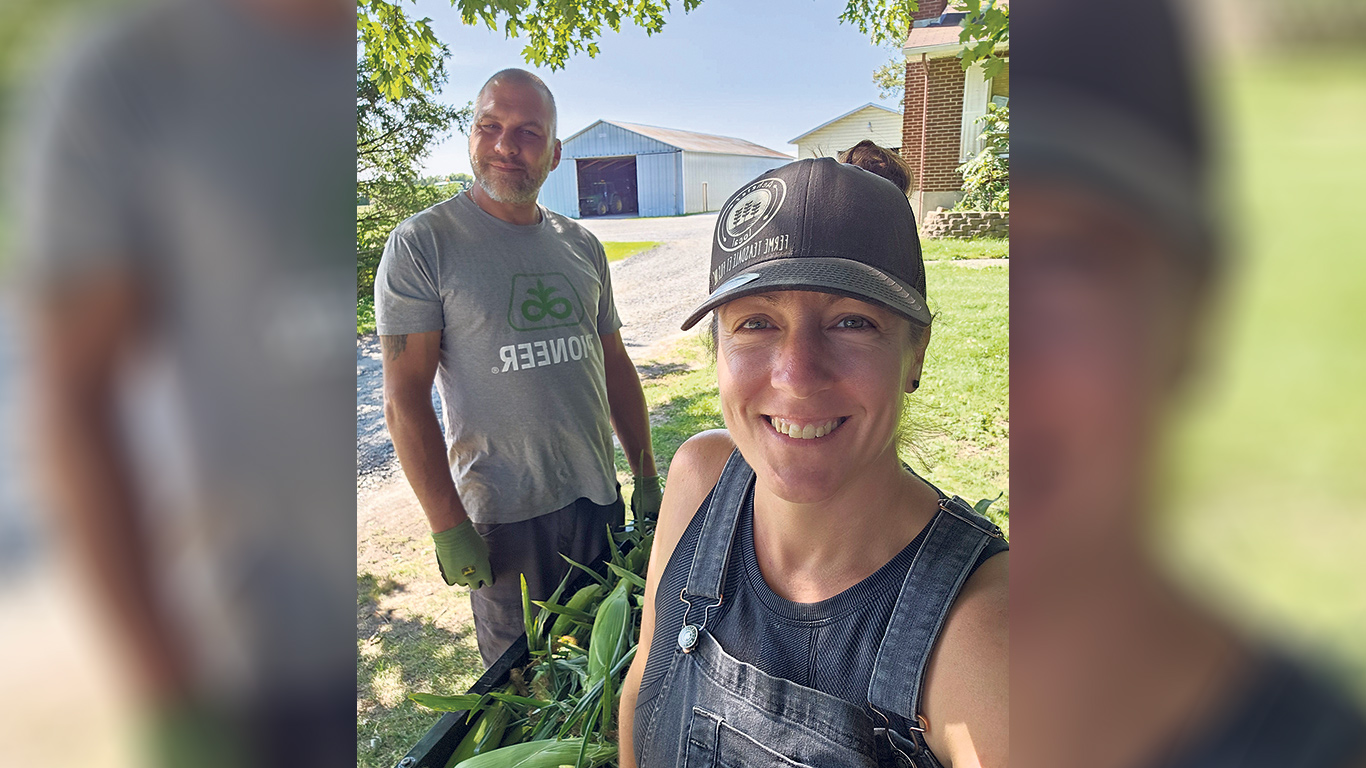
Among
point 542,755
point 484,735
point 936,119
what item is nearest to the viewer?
point 542,755

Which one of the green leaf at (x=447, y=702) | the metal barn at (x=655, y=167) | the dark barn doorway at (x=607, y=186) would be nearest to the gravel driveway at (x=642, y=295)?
the dark barn doorway at (x=607, y=186)

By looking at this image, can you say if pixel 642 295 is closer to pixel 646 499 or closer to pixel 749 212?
pixel 646 499

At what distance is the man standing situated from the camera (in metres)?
2.81

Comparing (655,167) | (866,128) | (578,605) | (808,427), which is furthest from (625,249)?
(808,427)

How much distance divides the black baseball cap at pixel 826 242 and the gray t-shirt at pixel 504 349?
5.09 ft

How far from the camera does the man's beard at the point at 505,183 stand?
2979 mm

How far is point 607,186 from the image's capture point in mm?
12930

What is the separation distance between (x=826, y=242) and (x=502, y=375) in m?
1.77

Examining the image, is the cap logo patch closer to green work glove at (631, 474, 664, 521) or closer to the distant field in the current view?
green work glove at (631, 474, 664, 521)

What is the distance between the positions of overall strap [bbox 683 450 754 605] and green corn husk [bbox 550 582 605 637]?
674 mm
